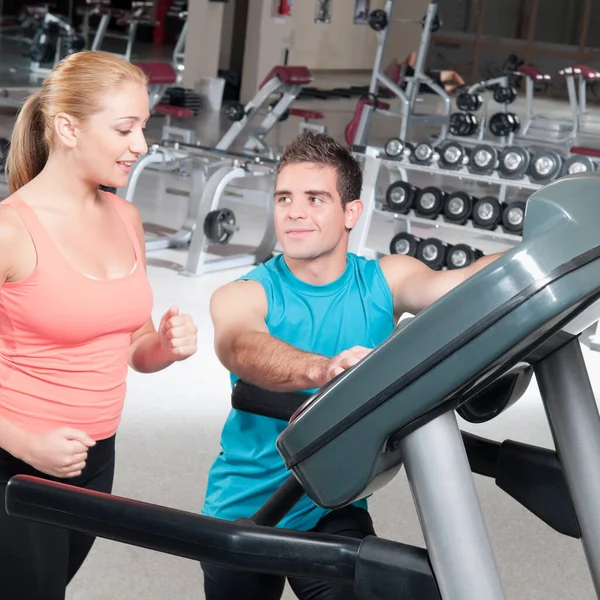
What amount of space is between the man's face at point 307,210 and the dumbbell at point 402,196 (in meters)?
3.92

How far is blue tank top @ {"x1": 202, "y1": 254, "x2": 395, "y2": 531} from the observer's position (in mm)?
1632

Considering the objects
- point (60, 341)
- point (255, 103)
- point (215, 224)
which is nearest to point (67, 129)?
point (60, 341)

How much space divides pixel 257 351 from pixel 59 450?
33 centimetres

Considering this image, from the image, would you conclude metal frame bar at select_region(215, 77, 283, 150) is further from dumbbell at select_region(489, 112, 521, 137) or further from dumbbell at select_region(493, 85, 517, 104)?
dumbbell at select_region(493, 85, 517, 104)

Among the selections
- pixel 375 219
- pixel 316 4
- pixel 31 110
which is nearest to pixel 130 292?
pixel 31 110

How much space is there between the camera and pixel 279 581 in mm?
1640

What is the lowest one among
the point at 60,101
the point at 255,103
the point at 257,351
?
the point at 255,103

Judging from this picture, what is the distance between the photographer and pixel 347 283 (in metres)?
1.77

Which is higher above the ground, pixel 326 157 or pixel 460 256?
pixel 326 157

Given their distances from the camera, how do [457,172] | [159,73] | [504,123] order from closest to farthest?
[457,172] < [159,73] < [504,123]

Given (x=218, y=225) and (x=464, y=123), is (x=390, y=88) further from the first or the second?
(x=218, y=225)

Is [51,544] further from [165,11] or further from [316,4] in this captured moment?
[316,4]

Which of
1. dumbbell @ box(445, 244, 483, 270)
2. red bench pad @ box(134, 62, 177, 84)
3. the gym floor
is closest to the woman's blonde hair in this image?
the gym floor

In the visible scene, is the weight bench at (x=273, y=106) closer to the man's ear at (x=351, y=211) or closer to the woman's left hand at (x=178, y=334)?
the man's ear at (x=351, y=211)
